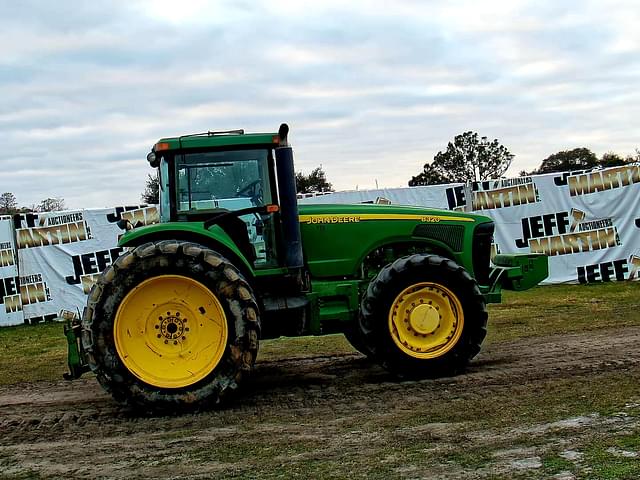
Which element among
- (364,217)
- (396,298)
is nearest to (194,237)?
(364,217)

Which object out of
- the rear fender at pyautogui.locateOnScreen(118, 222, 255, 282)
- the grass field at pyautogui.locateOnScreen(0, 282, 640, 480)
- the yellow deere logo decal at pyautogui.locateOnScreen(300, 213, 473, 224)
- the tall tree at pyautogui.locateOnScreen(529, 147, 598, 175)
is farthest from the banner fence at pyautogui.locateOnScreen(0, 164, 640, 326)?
the tall tree at pyautogui.locateOnScreen(529, 147, 598, 175)

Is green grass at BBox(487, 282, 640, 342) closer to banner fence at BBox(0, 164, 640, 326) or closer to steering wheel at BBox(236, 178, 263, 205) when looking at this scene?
banner fence at BBox(0, 164, 640, 326)

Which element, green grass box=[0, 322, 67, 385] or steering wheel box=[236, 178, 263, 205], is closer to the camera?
steering wheel box=[236, 178, 263, 205]

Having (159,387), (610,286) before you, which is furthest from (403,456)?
(610,286)

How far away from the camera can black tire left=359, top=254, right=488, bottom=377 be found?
6.97 metres

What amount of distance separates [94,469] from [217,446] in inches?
33.2

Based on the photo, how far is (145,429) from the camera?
231 inches

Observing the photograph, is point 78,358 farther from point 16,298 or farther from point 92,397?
point 16,298

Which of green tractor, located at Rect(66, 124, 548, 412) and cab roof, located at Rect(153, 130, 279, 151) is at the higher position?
cab roof, located at Rect(153, 130, 279, 151)

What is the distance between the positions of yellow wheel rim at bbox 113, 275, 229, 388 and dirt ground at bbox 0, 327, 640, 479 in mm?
424

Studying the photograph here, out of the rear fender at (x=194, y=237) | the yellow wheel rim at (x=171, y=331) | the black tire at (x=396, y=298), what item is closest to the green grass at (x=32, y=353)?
the yellow wheel rim at (x=171, y=331)

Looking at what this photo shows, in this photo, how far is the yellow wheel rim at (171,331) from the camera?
251 inches

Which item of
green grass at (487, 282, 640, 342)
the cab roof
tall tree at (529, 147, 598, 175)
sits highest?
tall tree at (529, 147, 598, 175)

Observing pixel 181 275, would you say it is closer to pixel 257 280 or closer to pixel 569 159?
pixel 257 280
